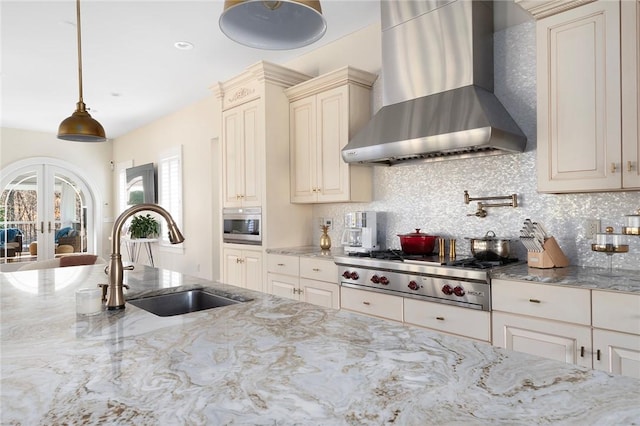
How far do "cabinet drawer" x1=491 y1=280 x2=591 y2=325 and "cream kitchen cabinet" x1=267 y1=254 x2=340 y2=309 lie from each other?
1.23 meters

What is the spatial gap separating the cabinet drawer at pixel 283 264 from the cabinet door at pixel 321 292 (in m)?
0.13

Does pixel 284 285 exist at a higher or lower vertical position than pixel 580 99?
lower


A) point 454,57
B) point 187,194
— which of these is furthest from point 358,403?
point 187,194

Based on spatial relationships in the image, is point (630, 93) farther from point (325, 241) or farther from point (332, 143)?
point (325, 241)

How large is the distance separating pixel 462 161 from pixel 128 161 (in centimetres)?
669

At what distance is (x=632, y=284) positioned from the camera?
191cm

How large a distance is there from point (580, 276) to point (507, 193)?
2.75ft

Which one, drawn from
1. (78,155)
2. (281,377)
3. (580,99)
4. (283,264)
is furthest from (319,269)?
(78,155)

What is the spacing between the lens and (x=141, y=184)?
7.25 meters

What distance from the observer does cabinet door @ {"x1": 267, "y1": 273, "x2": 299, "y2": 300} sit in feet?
11.5

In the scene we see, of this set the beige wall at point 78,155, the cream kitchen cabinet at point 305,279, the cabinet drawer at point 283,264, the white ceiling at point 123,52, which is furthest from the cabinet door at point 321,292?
the beige wall at point 78,155

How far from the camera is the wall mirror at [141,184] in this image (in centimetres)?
696

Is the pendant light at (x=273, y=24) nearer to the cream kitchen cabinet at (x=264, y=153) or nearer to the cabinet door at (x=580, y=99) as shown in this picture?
the cabinet door at (x=580, y=99)

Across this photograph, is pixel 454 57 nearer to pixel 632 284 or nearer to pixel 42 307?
pixel 632 284
